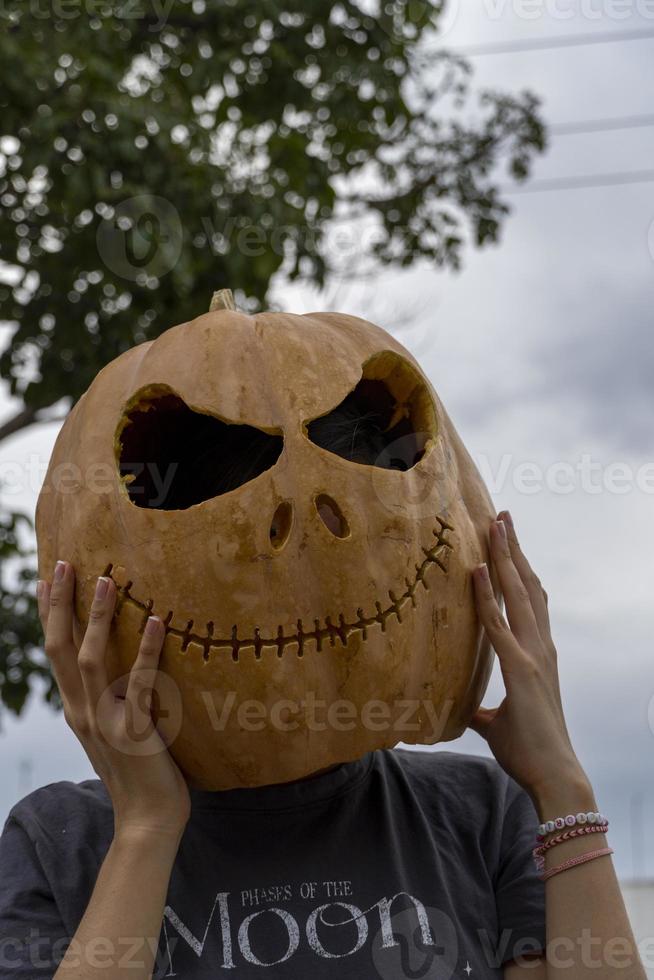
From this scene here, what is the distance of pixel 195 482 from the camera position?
2.31 m

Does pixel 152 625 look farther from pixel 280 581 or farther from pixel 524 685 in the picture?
pixel 524 685

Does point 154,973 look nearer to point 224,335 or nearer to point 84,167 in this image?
point 224,335

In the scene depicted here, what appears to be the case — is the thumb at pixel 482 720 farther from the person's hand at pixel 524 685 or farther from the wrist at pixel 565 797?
the wrist at pixel 565 797

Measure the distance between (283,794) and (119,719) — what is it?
38cm

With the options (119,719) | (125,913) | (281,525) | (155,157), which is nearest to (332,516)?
(281,525)

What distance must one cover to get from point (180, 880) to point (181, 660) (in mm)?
424

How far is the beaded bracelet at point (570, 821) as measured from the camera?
2.04 m

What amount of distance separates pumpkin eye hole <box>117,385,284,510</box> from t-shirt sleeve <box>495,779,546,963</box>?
2.95 feet

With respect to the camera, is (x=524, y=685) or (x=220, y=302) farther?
(x=220, y=302)

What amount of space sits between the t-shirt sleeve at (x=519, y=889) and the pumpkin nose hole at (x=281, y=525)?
0.77 metres

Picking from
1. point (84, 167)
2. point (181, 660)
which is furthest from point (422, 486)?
point (84, 167)

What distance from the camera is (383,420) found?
250 centimetres

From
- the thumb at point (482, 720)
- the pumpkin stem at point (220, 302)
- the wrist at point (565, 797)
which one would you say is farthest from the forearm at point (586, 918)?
the pumpkin stem at point (220, 302)

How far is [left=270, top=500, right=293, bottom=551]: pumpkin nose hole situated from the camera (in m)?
2.09
